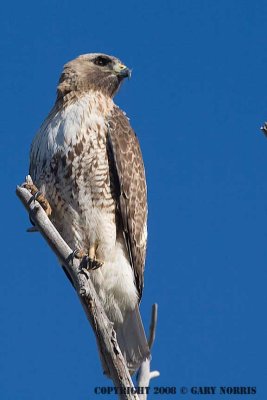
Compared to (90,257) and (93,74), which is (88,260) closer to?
(90,257)

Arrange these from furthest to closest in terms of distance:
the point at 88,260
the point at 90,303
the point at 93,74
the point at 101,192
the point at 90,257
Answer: the point at 93,74 → the point at 101,192 → the point at 90,257 → the point at 88,260 → the point at 90,303

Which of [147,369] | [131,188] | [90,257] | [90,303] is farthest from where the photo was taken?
[131,188]

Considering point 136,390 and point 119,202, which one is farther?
point 119,202

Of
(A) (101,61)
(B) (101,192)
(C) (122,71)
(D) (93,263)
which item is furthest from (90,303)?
(A) (101,61)

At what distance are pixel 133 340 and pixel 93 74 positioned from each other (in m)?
2.45

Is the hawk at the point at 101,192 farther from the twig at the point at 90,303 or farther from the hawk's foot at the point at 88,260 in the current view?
the twig at the point at 90,303

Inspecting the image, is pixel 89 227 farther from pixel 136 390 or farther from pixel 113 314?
pixel 136 390

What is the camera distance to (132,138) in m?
7.90

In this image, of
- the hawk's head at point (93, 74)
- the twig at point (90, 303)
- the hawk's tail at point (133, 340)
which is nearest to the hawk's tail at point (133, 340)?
the hawk's tail at point (133, 340)

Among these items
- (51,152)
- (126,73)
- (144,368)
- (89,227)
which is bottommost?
(144,368)

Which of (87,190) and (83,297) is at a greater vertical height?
(87,190)

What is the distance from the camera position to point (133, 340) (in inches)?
299

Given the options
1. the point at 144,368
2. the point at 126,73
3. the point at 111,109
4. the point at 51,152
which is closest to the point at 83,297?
the point at 144,368

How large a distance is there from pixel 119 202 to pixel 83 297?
1.41 meters
